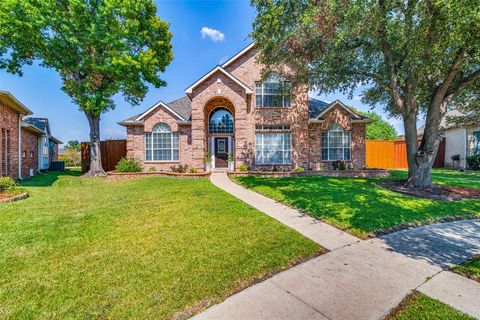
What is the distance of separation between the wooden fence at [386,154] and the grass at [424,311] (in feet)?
69.5

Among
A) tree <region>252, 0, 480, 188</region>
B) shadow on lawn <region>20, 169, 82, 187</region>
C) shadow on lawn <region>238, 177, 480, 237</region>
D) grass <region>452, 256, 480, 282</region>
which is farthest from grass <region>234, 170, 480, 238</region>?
shadow on lawn <region>20, 169, 82, 187</region>

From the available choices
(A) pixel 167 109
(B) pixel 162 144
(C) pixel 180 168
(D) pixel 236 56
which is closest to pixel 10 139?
(B) pixel 162 144

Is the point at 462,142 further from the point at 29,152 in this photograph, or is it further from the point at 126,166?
the point at 29,152

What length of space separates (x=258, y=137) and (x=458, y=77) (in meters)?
10.5

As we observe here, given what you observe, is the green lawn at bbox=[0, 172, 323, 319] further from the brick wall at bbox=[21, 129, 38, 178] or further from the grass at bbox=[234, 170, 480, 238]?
the brick wall at bbox=[21, 129, 38, 178]

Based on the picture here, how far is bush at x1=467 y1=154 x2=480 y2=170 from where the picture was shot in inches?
724

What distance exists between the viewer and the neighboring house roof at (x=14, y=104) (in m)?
10.9

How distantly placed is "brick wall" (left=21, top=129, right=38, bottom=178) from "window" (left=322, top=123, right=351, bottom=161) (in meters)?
19.7

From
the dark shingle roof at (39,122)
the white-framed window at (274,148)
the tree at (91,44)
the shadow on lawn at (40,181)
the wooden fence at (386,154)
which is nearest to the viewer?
the shadow on lawn at (40,181)

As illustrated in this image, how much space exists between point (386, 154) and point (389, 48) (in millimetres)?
14807

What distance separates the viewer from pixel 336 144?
1722cm

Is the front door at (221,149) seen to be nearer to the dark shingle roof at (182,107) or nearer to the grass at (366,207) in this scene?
the dark shingle roof at (182,107)

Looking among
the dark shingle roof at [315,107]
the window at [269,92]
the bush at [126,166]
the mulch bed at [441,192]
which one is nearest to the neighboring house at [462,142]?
the dark shingle roof at [315,107]

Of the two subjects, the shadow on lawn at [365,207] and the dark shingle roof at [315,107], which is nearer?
the shadow on lawn at [365,207]
